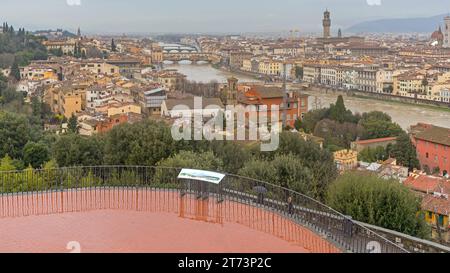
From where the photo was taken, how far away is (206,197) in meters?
2.75

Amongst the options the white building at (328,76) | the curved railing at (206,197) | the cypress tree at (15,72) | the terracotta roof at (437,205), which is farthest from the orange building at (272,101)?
the white building at (328,76)

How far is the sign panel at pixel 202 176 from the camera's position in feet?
8.70

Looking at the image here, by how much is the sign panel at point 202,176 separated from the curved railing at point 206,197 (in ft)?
0.26

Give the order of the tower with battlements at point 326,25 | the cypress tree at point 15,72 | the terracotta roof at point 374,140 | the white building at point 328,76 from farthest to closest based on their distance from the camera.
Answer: the tower with battlements at point 326,25, the white building at point 328,76, the cypress tree at point 15,72, the terracotta roof at point 374,140

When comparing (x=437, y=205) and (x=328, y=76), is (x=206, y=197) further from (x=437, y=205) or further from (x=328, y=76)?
(x=328, y=76)

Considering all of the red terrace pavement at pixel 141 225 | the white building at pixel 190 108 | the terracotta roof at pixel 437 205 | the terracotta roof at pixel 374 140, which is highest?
the red terrace pavement at pixel 141 225

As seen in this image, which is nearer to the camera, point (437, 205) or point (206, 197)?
point (206, 197)

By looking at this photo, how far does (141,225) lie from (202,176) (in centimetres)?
39

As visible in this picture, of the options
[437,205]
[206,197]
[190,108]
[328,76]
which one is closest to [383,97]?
[328,76]

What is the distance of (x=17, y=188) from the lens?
3170 mm

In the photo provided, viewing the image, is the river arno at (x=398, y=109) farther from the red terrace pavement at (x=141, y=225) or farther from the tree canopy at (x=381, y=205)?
the red terrace pavement at (x=141, y=225)

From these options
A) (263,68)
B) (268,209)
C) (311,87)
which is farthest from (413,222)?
(263,68)

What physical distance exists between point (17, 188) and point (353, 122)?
7233mm
